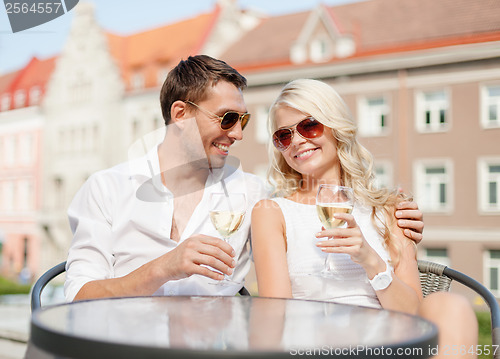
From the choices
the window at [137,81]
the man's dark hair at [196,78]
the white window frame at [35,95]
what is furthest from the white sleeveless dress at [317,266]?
the white window frame at [35,95]

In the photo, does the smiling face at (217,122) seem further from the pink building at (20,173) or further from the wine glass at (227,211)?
the pink building at (20,173)

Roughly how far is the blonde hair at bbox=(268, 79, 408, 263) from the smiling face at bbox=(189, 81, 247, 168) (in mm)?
184

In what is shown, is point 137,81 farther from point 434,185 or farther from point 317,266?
point 317,266

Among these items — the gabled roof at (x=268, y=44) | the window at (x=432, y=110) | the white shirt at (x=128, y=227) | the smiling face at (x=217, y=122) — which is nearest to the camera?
the white shirt at (x=128, y=227)

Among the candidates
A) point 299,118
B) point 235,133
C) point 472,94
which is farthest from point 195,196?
point 472,94

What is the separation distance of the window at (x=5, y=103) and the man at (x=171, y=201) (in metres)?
36.7

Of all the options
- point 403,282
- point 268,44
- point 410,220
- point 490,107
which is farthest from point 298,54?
point 403,282

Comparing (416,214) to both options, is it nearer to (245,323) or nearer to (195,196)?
(195,196)

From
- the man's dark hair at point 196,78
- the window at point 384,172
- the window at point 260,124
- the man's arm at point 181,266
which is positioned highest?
the window at point 260,124

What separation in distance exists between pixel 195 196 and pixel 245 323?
127 centimetres

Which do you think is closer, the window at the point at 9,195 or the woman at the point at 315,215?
the woman at the point at 315,215

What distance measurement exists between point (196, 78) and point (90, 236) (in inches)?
35.9

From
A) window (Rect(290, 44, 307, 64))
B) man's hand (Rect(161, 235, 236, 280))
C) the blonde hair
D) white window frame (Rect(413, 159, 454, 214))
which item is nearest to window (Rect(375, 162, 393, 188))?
white window frame (Rect(413, 159, 454, 214))

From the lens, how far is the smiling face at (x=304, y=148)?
105 inches
